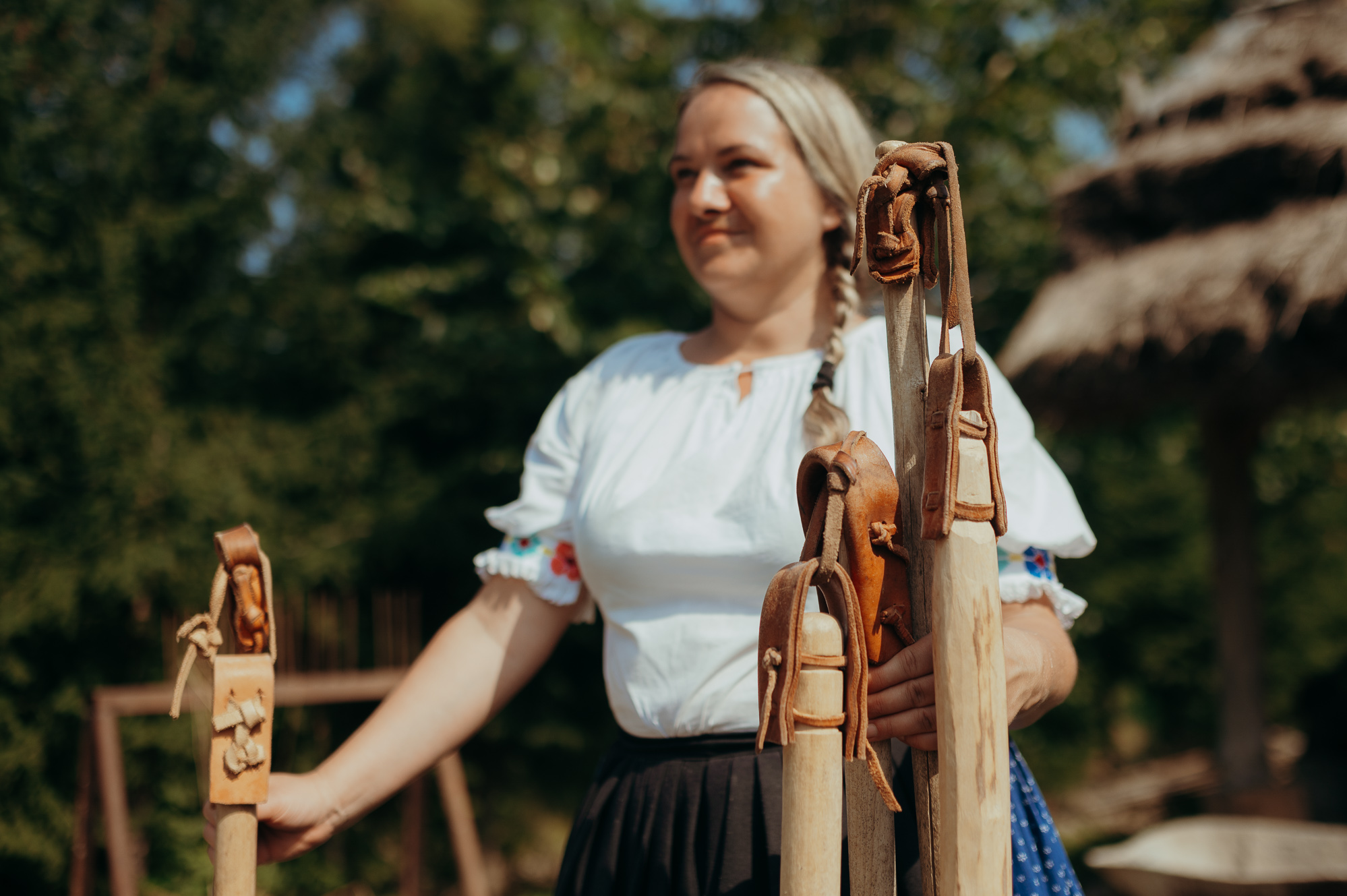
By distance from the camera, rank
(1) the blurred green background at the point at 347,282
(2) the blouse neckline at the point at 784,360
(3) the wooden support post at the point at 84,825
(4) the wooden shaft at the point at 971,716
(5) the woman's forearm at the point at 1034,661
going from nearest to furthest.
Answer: (4) the wooden shaft at the point at 971,716
(5) the woman's forearm at the point at 1034,661
(2) the blouse neckline at the point at 784,360
(3) the wooden support post at the point at 84,825
(1) the blurred green background at the point at 347,282

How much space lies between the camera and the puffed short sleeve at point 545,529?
131cm

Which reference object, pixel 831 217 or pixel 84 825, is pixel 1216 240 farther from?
pixel 84 825

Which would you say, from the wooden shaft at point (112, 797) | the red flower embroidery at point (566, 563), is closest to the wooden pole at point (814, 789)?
the red flower embroidery at point (566, 563)

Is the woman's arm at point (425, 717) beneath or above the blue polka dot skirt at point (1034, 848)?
above

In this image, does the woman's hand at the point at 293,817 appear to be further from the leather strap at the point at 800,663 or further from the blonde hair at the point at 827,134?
the blonde hair at the point at 827,134

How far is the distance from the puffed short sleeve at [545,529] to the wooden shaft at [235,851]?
403mm

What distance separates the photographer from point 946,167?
0.77 metres

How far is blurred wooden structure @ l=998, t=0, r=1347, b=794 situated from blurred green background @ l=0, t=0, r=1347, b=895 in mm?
286

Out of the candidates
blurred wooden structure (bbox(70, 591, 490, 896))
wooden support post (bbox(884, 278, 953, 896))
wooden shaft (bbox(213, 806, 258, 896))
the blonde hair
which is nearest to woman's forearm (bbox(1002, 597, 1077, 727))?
wooden support post (bbox(884, 278, 953, 896))

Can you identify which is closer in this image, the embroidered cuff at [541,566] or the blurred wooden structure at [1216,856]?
the embroidered cuff at [541,566]

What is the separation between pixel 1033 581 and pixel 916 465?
0.30 m

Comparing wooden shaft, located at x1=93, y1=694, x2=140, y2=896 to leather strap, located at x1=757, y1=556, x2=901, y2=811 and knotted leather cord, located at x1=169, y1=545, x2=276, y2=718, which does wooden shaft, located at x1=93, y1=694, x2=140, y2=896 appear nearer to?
knotted leather cord, located at x1=169, y1=545, x2=276, y2=718

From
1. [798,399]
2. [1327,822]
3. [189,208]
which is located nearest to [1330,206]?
[1327,822]

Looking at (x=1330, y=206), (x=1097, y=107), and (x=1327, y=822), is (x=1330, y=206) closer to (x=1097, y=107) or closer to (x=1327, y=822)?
(x=1097, y=107)
